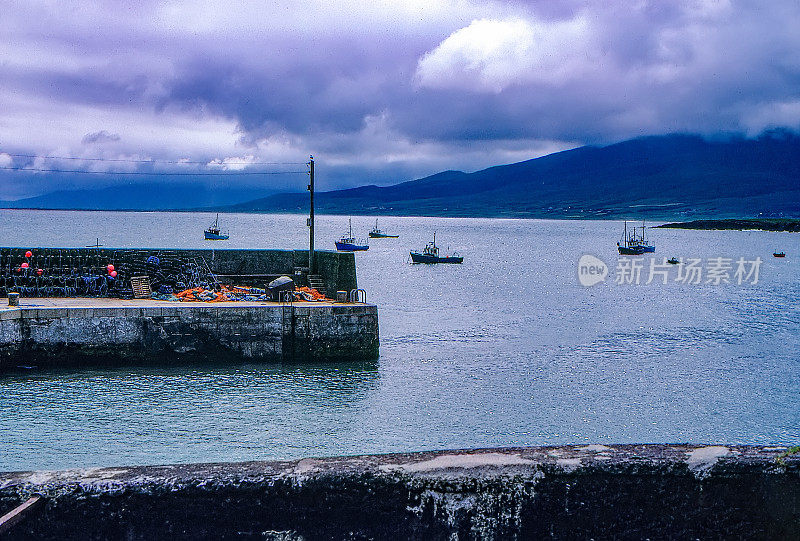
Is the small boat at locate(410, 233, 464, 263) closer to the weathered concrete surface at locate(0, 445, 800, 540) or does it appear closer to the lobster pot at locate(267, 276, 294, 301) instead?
the lobster pot at locate(267, 276, 294, 301)

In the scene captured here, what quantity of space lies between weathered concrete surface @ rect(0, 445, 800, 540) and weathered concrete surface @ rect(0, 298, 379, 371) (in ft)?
59.2

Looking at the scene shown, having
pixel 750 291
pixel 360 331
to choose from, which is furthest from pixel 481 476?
pixel 750 291

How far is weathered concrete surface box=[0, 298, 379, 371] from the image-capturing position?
66.4 feet

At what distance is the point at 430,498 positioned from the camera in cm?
357

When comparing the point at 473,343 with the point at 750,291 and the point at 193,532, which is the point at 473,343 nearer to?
the point at 193,532

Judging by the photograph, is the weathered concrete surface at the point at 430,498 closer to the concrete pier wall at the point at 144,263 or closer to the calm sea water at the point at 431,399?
the calm sea water at the point at 431,399

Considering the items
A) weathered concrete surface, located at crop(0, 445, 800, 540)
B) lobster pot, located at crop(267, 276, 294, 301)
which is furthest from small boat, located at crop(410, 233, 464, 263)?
weathered concrete surface, located at crop(0, 445, 800, 540)

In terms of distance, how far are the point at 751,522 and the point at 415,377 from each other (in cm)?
1950

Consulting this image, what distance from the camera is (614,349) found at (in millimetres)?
30219

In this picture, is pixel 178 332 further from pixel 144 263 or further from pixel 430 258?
pixel 430 258

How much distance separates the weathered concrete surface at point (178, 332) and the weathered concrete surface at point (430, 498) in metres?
18.0

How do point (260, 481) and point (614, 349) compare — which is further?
point (614, 349)

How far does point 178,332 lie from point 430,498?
1869 centimetres

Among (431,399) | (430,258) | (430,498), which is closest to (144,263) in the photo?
(431,399)
